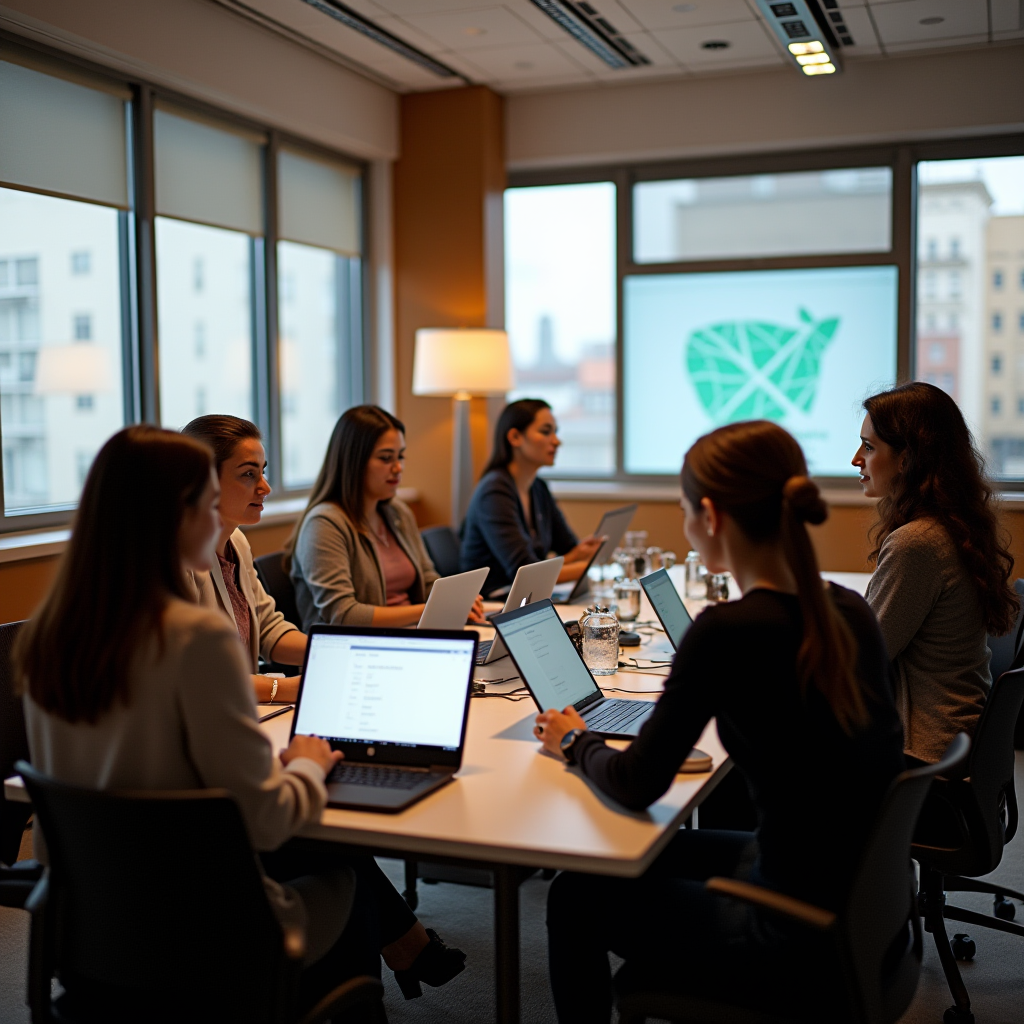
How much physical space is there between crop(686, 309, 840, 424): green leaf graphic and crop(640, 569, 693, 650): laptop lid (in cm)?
306

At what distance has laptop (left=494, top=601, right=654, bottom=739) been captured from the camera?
2199mm

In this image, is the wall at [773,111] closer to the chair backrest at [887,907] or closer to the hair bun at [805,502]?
the hair bun at [805,502]

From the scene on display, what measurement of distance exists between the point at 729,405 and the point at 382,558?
3.16 metres

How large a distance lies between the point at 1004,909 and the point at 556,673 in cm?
162

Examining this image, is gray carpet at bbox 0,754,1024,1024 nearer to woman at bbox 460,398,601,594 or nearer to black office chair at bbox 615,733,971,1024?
black office chair at bbox 615,733,971,1024

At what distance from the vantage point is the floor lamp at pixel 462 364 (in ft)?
18.2

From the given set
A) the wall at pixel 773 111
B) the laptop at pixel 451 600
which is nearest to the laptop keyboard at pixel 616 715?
the laptop at pixel 451 600

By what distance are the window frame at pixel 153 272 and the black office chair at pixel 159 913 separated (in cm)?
196

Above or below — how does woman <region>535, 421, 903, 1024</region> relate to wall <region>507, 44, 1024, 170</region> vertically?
below

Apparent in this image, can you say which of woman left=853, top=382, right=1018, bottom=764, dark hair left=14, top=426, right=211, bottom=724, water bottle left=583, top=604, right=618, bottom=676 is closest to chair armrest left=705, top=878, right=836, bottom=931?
dark hair left=14, top=426, right=211, bottom=724

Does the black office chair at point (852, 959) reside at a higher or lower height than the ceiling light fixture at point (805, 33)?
lower

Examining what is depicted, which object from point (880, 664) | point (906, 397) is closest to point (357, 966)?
Result: point (880, 664)

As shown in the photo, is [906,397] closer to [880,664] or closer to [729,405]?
[880,664]

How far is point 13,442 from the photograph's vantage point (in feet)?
13.4
